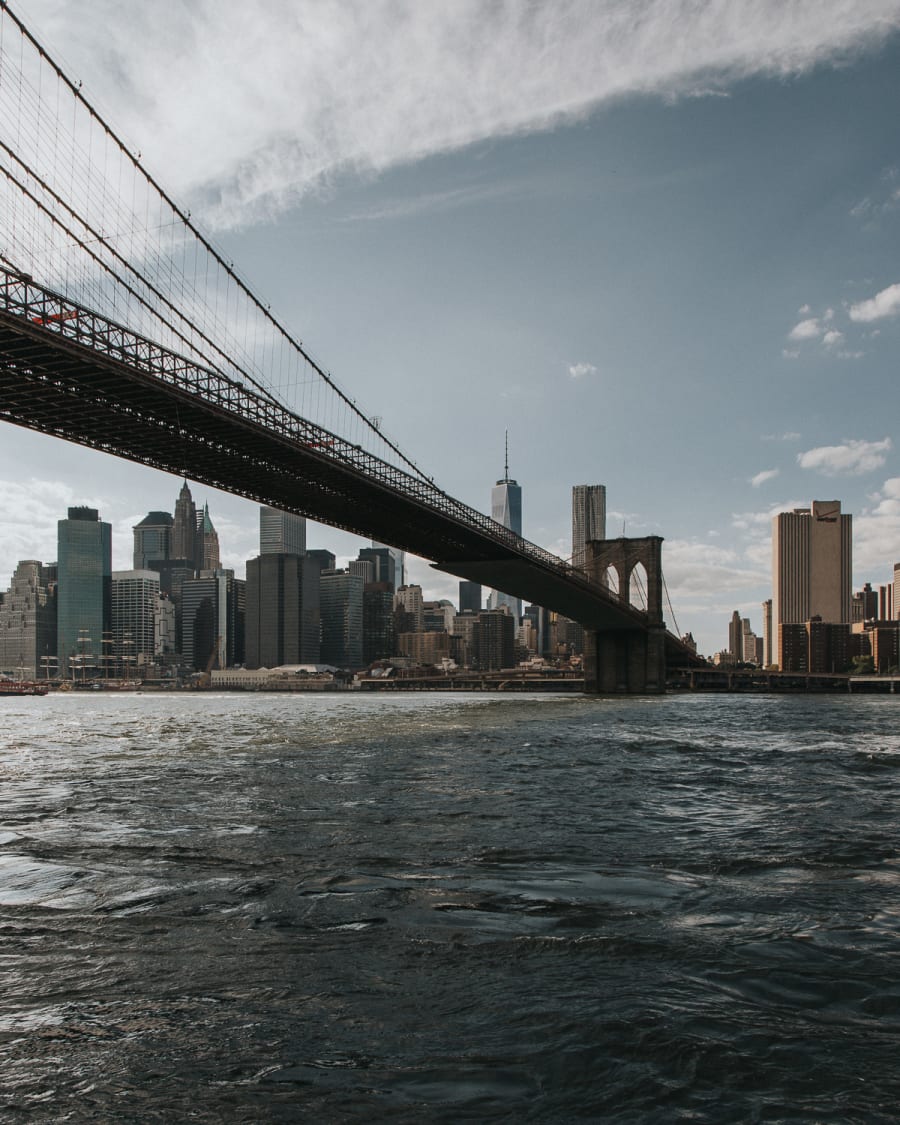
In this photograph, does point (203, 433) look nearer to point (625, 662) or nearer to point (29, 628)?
point (625, 662)

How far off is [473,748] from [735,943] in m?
15.7

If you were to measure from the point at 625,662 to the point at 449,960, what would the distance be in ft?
240

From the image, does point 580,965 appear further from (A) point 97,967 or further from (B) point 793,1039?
(A) point 97,967

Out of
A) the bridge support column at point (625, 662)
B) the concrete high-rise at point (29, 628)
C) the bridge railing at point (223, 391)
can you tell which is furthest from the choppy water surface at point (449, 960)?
the concrete high-rise at point (29, 628)

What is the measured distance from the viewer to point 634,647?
248ft

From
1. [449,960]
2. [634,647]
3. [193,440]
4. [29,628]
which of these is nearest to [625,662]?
[634,647]

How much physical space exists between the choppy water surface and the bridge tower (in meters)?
64.0

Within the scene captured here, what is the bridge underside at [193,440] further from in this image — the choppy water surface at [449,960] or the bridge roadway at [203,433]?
the choppy water surface at [449,960]

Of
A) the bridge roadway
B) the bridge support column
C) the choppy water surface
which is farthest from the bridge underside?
the bridge support column

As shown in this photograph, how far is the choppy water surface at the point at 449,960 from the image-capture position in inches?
136

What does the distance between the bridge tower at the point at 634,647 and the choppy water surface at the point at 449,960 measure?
6401cm

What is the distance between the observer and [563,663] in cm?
17025

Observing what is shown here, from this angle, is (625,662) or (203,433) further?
(625,662)

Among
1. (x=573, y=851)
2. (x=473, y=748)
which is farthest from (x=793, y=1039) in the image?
(x=473, y=748)
